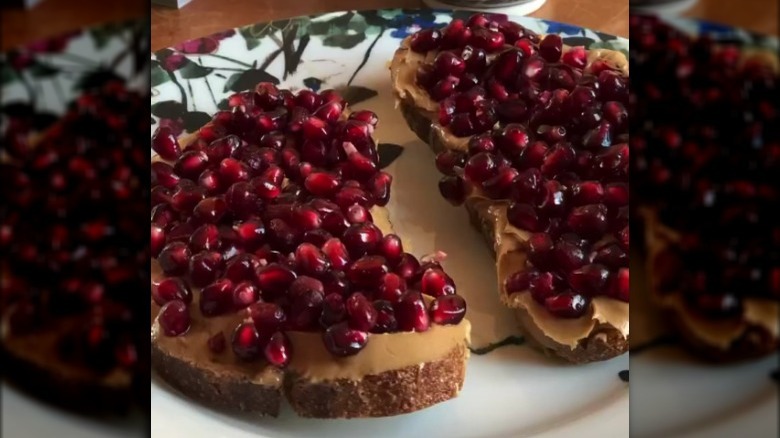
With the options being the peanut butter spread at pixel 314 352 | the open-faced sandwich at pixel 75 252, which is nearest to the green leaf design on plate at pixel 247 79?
the peanut butter spread at pixel 314 352

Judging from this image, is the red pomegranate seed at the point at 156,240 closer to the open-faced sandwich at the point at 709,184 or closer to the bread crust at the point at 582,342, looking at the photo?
the bread crust at the point at 582,342

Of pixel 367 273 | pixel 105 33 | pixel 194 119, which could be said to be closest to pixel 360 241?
pixel 367 273

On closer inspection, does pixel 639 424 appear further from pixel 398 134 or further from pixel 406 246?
pixel 398 134

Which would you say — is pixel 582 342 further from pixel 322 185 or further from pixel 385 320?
pixel 322 185

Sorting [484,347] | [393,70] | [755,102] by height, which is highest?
[755,102]

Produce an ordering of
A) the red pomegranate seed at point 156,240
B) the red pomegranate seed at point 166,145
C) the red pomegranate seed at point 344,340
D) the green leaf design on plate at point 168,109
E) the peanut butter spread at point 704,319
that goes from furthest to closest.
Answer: the green leaf design on plate at point 168,109, the red pomegranate seed at point 166,145, the red pomegranate seed at point 156,240, the red pomegranate seed at point 344,340, the peanut butter spread at point 704,319

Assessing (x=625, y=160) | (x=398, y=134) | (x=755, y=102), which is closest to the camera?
(x=755, y=102)

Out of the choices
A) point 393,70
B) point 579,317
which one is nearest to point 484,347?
point 579,317

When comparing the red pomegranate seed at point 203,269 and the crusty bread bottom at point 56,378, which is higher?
the crusty bread bottom at point 56,378

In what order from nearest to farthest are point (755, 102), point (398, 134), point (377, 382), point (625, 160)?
point (755, 102) < point (377, 382) < point (625, 160) < point (398, 134)
